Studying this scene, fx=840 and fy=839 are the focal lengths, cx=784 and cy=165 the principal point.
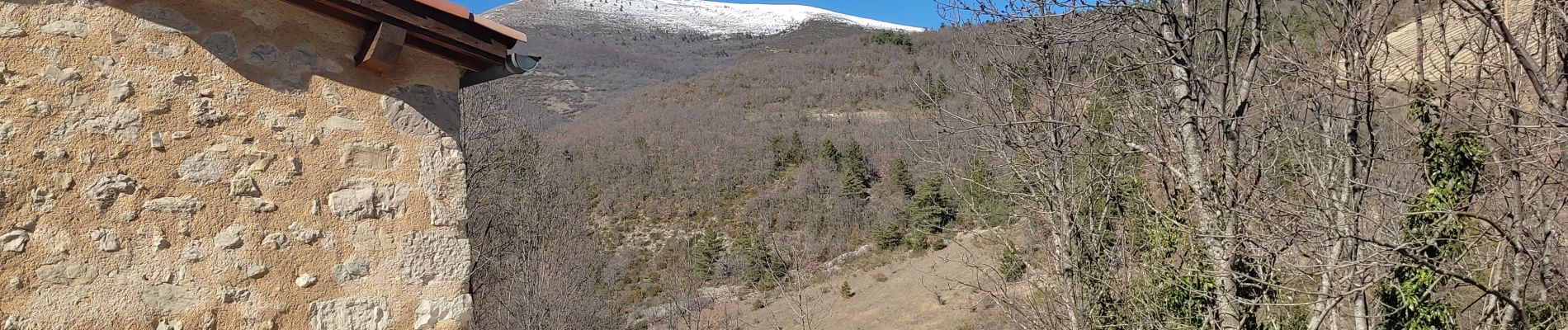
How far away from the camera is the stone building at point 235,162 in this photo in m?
2.42

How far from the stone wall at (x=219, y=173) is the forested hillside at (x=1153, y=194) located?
3423mm

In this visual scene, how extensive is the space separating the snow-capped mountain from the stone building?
246ft

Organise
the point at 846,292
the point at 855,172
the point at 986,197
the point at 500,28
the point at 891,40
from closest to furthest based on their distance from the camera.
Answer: the point at 500,28 < the point at 986,197 < the point at 846,292 < the point at 855,172 < the point at 891,40

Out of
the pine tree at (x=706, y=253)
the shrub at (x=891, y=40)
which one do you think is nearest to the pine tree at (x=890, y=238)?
the pine tree at (x=706, y=253)

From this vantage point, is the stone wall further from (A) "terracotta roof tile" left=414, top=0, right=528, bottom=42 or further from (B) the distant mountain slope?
(B) the distant mountain slope

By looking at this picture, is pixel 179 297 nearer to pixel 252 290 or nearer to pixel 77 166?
pixel 252 290

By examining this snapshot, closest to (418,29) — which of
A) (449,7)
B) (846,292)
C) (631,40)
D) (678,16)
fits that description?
(449,7)

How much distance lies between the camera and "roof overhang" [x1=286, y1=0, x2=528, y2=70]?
2881 mm

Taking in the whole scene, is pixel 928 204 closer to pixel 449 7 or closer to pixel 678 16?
pixel 449 7

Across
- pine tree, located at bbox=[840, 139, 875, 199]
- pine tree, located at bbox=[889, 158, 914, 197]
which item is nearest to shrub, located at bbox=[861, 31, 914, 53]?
pine tree, located at bbox=[840, 139, 875, 199]

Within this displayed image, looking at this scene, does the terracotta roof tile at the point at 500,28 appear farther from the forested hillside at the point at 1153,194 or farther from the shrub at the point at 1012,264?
the shrub at the point at 1012,264

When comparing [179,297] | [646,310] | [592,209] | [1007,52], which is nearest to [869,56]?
[592,209]

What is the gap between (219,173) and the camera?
2.69 m

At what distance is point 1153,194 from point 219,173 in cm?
940
